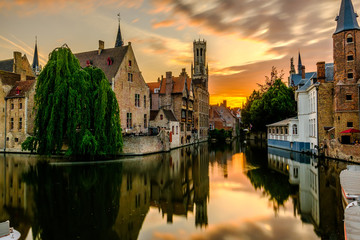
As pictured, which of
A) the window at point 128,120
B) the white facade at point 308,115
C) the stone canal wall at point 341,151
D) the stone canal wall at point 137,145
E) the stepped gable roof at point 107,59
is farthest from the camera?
the window at point 128,120

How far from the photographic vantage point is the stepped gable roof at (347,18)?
81.5 feet

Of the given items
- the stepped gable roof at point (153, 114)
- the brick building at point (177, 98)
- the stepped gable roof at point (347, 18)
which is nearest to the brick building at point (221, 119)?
the brick building at point (177, 98)

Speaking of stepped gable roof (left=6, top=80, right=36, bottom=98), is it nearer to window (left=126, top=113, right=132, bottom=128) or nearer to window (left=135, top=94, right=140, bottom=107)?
window (left=126, top=113, right=132, bottom=128)

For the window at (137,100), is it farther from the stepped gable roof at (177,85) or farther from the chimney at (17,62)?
the chimney at (17,62)

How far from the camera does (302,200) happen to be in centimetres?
1152

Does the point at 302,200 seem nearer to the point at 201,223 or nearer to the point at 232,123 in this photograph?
the point at 201,223

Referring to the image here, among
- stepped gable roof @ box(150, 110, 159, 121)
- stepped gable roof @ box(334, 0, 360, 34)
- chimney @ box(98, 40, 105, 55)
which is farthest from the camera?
stepped gable roof @ box(150, 110, 159, 121)

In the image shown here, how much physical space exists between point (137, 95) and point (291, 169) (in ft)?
74.2

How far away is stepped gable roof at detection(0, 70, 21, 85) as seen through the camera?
3438 centimetres

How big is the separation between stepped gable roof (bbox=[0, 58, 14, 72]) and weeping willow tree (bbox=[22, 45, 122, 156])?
2530cm

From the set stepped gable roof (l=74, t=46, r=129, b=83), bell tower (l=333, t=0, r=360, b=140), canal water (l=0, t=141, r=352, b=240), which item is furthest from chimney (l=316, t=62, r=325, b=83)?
stepped gable roof (l=74, t=46, r=129, b=83)

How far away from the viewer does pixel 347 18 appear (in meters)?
25.1

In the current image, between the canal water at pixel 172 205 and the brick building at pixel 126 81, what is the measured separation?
644 inches

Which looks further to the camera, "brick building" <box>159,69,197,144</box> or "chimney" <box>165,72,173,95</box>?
"chimney" <box>165,72,173,95</box>
